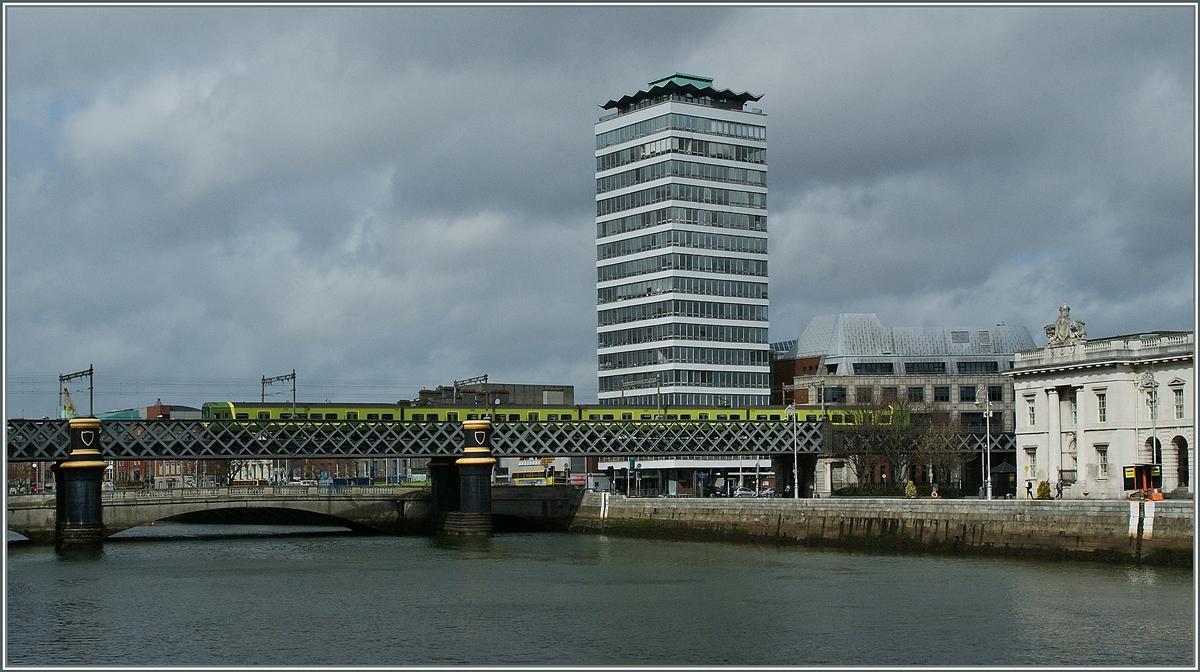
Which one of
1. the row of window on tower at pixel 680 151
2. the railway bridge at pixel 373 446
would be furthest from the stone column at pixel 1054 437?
the row of window on tower at pixel 680 151

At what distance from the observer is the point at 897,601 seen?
2231 inches

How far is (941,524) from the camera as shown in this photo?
78625 mm

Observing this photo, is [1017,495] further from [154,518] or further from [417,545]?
[154,518]

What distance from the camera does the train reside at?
11569cm

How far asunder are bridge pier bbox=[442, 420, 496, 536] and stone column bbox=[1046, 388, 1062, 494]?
41260mm

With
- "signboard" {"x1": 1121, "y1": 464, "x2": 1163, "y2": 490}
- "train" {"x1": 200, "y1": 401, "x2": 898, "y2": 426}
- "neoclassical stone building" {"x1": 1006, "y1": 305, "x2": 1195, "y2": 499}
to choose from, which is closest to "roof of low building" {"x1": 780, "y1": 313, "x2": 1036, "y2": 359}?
"train" {"x1": 200, "y1": 401, "x2": 898, "y2": 426}

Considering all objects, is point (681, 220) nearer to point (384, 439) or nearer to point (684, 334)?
point (684, 334)

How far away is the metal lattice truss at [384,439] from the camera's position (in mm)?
106938

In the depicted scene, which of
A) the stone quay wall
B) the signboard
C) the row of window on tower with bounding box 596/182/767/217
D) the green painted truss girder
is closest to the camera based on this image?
the stone quay wall

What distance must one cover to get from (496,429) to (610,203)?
229ft

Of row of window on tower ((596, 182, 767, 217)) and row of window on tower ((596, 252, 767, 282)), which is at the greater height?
row of window on tower ((596, 182, 767, 217))

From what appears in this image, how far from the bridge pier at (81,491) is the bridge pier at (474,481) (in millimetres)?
25523

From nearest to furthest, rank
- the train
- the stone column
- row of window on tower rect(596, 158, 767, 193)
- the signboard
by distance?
the signboard
the stone column
the train
row of window on tower rect(596, 158, 767, 193)

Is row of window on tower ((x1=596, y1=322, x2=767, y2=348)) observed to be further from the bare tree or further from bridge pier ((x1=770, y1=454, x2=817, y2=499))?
the bare tree
